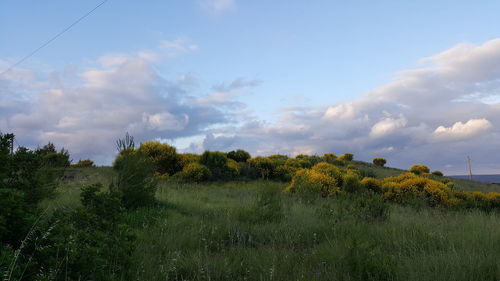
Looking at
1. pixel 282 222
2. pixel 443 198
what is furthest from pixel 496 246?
pixel 443 198

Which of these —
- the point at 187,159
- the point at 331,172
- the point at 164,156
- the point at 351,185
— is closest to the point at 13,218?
the point at 351,185

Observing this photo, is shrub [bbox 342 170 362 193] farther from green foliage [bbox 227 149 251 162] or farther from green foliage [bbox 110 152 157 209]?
green foliage [bbox 110 152 157 209]

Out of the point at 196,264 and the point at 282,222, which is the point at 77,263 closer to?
the point at 196,264

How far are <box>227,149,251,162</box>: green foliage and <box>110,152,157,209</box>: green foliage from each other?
14.1m

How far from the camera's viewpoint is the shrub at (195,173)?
17.9 metres

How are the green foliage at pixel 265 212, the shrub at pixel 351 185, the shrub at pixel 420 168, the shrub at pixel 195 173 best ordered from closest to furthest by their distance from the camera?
the green foliage at pixel 265 212
the shrub at pixel 351 185
the shrub at pixel 195 173
the shrub at pixel 420 168

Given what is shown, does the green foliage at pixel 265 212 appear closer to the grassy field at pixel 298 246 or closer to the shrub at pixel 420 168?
the grassy field at pixel 298 246

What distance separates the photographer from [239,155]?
75.5 feet

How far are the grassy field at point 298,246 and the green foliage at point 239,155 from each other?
13641 mm

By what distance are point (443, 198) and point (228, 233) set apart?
416 inches

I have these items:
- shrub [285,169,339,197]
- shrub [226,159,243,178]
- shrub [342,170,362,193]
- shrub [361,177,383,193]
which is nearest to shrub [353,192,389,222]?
shrub [285,169,339,197]

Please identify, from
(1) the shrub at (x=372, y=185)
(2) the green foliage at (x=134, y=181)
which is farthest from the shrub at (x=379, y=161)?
(2) the green foliage at (x=134, y=181)

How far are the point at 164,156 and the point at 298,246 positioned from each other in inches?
565

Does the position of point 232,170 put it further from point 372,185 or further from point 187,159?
point 372,185
